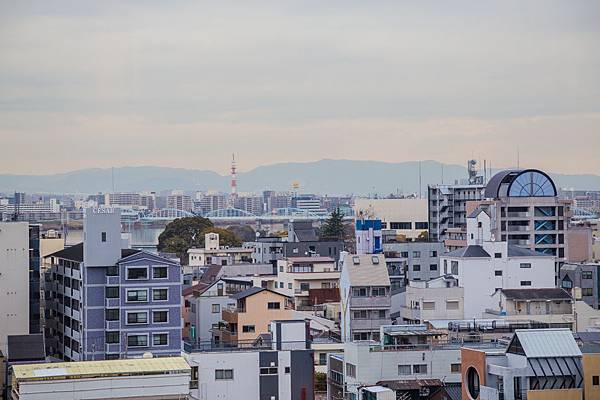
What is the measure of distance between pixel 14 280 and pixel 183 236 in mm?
25283

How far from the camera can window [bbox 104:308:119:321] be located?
18.4 m

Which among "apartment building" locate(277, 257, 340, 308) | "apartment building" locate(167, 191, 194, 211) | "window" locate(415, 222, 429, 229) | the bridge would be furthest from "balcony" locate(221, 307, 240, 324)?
"apartment building" locate(167, 191, 194, 211)

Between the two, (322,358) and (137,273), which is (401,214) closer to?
(322,358)

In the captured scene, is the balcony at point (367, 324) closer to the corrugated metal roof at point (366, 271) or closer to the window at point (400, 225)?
the corrugated metal roof at point (366, 271)

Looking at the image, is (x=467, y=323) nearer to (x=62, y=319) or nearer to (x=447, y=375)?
(x=447, y=375)

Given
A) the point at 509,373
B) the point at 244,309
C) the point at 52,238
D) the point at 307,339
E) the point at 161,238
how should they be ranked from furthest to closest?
the point at 161,238 → the point at 52,238 → the point at 244,309 → the point at 307,339 → the point at 509,373

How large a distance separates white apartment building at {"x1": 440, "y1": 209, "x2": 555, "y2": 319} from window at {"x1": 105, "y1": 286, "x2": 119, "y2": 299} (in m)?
6.62

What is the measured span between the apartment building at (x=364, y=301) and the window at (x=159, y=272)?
3135 mm

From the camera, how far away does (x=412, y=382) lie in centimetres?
1619

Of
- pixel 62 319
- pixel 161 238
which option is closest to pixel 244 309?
pixel 62 319

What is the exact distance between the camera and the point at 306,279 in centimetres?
2659

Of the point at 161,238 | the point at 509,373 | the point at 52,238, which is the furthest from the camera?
the point at 161,238

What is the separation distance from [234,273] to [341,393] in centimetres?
1351

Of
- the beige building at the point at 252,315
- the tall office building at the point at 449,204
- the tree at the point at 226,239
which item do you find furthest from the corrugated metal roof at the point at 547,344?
the tree at the point at 226,239
